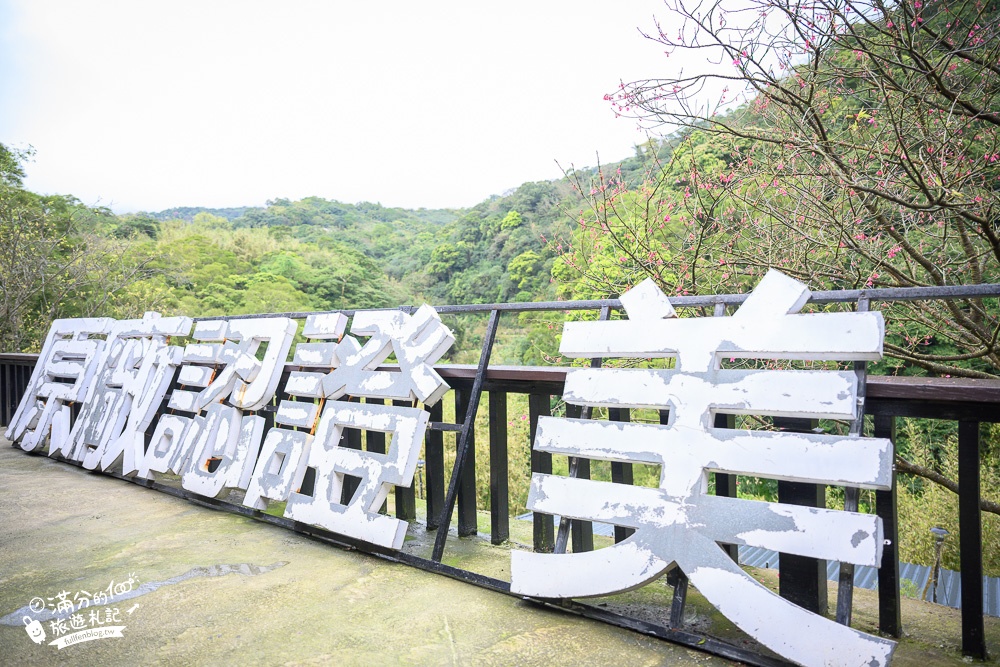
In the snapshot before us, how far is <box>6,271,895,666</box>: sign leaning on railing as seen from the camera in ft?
5.11

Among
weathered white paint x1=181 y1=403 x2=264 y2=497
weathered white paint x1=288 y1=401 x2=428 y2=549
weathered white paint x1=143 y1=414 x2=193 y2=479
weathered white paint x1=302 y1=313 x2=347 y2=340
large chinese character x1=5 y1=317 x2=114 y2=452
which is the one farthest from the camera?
large chinese character x1=5 y1=317 x2=114 y2=452

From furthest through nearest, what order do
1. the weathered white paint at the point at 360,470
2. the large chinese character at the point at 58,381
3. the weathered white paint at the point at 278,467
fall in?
the large chinese character at the point at 58,381, the weathered white paint at the point at 278,467, the weathered white paint at the point at 360,470

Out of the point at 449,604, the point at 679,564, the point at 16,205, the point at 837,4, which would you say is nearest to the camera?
the point at 679,564

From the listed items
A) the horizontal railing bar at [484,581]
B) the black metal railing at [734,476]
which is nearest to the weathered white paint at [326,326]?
the black metal railing at [734,476]

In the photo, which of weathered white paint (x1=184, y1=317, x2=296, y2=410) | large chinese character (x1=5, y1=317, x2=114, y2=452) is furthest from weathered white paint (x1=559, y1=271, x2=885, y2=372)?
large chinese character (x1=5, y1=317, x2=114, y2=452)

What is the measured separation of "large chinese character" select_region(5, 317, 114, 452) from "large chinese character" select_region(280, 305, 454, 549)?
2.70 meters

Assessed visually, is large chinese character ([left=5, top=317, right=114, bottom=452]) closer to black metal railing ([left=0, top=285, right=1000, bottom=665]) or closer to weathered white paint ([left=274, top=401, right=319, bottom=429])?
weathered white paint ([left=274, top=401, right=319, bottom=429])

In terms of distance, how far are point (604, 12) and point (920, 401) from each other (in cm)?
2351

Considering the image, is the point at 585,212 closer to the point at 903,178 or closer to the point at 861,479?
the point at 903,178

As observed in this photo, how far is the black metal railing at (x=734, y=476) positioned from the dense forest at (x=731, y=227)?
1080mm

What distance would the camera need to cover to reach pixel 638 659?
5.45ft

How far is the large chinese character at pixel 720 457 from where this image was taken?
152 centimetres

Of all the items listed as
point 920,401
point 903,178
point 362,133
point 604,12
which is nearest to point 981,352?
→ point 903,178

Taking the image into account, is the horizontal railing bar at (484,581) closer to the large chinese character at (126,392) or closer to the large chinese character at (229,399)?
the large chinese character at (229,399)
